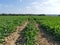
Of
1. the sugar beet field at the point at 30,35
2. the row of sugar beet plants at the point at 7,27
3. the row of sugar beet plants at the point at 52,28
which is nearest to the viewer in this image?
the sugar beet field at the point at 30,35

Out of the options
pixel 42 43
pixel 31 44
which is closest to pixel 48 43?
pixel 42 43

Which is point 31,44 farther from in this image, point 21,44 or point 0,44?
point 0,44

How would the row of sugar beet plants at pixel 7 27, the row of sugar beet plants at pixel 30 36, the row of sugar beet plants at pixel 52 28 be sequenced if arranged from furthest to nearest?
the row of sugar beet plants at pixel 7 27 → the row of sugar beet plants at pixel 52 28 → the row of sugar beet plants at pixel 30 36

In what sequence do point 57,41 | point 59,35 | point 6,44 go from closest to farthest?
1. point 6,44
2. point 57,41
3. point 59,35

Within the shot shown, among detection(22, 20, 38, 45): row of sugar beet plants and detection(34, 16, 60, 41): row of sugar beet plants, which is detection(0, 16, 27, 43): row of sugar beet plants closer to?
detection(22, 20, 38, 45): row of sugar beet plants

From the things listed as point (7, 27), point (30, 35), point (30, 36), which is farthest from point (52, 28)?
point (7, 27)

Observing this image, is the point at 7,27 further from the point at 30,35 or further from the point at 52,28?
the point at 30,35

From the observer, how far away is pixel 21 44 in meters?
11.2

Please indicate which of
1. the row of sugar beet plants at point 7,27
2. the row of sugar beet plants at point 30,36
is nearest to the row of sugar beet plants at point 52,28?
the row of sugar beet plants at point 30,36

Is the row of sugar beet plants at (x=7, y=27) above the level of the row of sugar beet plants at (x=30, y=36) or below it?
below

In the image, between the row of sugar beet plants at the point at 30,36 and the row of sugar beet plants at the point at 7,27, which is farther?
the row of sugar beet plants at the point at 7,27

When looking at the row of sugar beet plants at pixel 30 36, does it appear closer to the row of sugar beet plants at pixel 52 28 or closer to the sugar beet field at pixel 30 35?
the sugar beet field at pixel 30 35

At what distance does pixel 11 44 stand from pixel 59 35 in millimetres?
3911

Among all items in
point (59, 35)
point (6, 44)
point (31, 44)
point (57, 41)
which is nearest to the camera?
point (31, 44)
